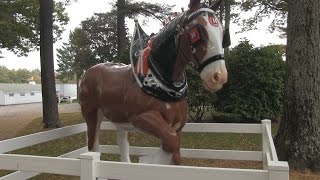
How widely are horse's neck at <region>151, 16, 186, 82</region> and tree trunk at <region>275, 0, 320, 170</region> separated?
3555 millimetres

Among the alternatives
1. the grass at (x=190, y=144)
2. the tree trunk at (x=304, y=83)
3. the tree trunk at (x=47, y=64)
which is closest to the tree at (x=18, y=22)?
the tree trunk at (x=47, y=64)

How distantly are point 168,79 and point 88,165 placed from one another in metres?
1.04

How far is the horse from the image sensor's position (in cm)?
264

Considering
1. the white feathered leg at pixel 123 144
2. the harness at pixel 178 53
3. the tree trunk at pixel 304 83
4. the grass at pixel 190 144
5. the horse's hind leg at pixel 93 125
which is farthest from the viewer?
the grass at pixel 190 144

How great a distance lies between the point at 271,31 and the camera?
68.6ft

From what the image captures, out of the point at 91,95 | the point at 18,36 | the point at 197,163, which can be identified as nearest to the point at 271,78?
the point at 197,163

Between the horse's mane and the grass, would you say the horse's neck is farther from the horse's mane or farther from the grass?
the grass

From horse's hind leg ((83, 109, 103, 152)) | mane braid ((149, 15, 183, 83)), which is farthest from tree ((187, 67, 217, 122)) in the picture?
mane braid ((149, 15, 183, 83))

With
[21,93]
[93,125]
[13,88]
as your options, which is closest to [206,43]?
[93,125]

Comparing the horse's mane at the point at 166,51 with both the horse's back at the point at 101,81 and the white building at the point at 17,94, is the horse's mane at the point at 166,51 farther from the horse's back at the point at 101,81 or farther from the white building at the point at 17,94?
the white building at the point at 17,94

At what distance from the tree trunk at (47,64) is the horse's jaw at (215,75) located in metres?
10.5

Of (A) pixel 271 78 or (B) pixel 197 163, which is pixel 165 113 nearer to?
(B) pixel 197 163

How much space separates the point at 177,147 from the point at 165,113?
290mm

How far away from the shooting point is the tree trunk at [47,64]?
12266 mm
